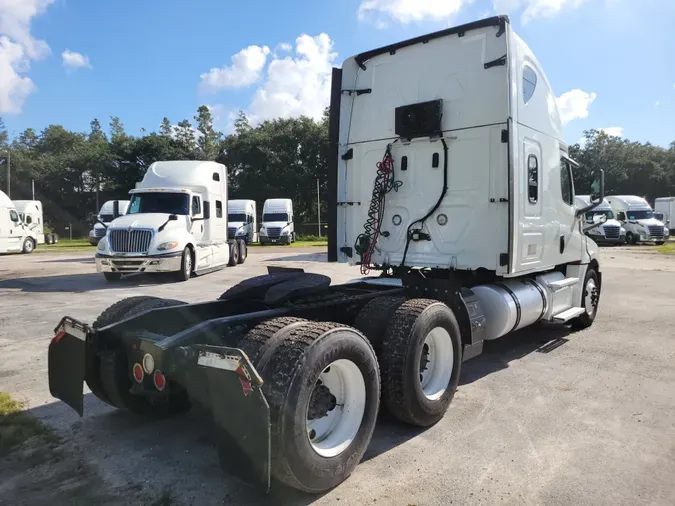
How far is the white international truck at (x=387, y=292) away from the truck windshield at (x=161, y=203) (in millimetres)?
9675

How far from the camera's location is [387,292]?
5.00 metres

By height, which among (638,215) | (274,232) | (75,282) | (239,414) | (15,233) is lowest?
(75,282)

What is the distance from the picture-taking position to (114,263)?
1334cm

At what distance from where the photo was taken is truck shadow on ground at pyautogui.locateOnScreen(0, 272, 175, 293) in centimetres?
1244

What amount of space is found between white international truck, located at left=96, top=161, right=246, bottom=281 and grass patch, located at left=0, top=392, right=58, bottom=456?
364 inches

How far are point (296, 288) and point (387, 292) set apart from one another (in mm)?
1136

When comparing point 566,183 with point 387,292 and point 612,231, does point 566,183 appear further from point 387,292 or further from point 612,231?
point 612,231

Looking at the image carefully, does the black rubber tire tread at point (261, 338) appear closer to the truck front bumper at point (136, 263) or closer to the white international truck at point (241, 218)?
the truck front bumper at point (136, 263)

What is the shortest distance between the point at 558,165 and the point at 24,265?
64.5 feet

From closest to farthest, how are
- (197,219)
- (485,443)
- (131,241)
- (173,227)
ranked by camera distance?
(485,443) → (131,241) → (173,227) → (197,219)

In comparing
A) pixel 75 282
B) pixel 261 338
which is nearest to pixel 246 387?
pixel 261 338

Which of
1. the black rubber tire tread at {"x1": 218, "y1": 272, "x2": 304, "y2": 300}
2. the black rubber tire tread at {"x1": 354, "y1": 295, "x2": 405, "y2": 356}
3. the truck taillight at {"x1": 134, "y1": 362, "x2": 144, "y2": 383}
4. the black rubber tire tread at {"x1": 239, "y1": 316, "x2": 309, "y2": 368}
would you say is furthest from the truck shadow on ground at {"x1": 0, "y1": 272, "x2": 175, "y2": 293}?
the black rubber tire tread at {"x1": 239, "y1": 316, "x2": 309, "y2": 368}

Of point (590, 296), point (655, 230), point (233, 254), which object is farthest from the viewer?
point (655, 230)

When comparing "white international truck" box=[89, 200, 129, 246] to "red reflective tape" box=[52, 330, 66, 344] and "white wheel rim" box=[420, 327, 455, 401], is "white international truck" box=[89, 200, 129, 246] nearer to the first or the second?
"red reflective tape" box=[52, 330, 66, 344]
